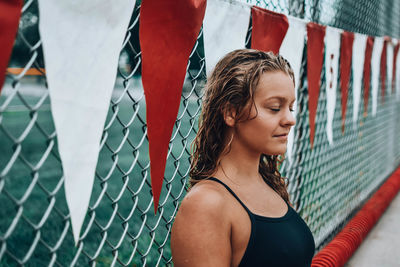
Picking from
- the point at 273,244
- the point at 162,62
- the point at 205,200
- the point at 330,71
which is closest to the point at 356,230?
the point at 330,71

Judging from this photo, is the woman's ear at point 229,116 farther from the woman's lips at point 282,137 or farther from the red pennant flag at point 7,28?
the red pennant flag at point 7,28

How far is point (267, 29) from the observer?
1813 millimetres

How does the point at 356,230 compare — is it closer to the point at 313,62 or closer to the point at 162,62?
the point at 313,62

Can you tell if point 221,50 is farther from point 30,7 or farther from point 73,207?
point 73,207

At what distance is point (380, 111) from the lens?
5047 millimetres

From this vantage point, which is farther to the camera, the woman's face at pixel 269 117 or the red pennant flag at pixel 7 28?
the woman's face at pixel 269 117

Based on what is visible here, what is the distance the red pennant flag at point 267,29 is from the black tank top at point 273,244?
2.70 ft

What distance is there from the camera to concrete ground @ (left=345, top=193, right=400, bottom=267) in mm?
3045

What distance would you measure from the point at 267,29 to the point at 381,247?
248 cm

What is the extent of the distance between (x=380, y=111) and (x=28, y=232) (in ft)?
15.1

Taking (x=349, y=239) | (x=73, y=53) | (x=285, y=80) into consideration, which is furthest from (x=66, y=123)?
(x=349, y=239)

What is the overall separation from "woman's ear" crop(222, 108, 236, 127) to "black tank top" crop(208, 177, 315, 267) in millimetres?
192

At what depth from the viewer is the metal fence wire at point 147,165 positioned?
103cm

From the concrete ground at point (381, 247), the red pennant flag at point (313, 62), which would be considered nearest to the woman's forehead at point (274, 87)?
the red pennant flag at point (313, 62)
